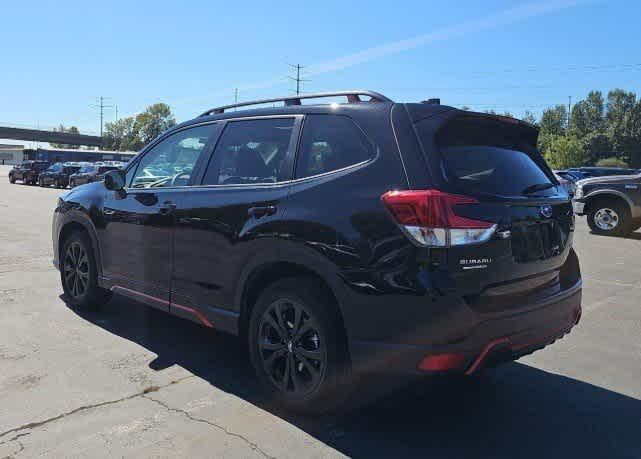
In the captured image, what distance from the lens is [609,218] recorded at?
44.2ft

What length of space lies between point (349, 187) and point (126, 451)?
180cm

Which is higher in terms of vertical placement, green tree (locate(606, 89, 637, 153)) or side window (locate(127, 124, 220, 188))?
green tree (locate(606, 89, 637, 153))

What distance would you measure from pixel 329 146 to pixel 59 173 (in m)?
34.0

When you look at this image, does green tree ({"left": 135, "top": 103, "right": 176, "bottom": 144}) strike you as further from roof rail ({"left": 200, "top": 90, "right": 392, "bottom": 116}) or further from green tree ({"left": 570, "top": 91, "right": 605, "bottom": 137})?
roof rail ({"left": 200, "top": 90, "right": 392, "bottom": 116})

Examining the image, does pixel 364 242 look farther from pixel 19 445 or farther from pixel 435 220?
pixel 19 445

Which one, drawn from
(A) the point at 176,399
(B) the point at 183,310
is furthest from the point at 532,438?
(B) the point at 183,310

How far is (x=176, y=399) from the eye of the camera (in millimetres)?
3496

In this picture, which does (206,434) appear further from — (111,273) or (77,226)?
(77,226)

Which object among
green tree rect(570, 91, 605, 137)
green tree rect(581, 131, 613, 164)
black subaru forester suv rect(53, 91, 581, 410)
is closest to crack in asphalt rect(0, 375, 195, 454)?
black subaru forester suv rect(53, 91, 581, 410)

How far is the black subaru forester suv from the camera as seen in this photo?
2.73m

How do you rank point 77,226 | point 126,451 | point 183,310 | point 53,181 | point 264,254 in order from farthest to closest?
1. point 53,181
2. point 77,226
3. point 183,310
4. point 264,254
5. point 126,451

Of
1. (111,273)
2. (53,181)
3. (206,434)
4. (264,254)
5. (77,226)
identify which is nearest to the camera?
(206,434)

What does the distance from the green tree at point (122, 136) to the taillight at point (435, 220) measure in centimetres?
13823

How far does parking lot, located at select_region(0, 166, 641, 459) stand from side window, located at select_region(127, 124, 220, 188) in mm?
A: 1331
